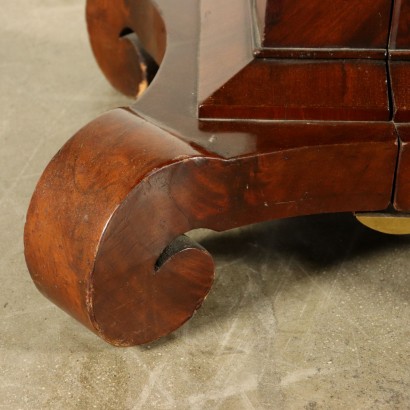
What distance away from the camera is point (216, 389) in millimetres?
1281

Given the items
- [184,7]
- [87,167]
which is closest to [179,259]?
[87,167]

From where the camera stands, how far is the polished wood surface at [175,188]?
1.22 metres

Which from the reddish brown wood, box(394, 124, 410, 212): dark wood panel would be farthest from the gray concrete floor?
the reddish brown wood

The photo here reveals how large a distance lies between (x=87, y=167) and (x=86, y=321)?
185 millimetres

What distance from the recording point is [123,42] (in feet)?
5.96

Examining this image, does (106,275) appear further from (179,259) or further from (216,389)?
(216,389)

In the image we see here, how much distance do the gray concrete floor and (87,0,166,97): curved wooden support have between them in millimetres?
288

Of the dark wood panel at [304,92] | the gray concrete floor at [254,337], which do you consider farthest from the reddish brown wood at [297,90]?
the gray concrete floor at [254,337]

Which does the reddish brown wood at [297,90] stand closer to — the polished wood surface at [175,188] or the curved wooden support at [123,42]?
the polished wood surface at [175,188]

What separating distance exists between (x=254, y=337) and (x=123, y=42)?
672mm

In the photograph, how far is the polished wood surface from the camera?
1225mm

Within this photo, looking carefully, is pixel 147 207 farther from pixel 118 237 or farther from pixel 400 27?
pixel 400 27

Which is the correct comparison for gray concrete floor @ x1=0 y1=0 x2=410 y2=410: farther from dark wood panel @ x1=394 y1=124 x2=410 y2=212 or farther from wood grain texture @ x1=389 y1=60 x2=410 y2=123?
wood grain texture @ x1=389 y1=60 x2=410 y2=123

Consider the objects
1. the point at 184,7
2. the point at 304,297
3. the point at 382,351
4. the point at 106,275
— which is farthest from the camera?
the point at 184,7
